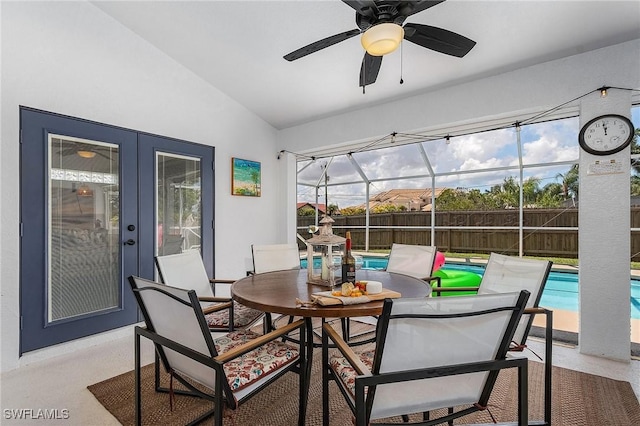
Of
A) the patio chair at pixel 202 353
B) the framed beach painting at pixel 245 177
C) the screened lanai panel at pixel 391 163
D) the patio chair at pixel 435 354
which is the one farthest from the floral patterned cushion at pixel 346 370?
the screened lanai panel at pixel 391 163

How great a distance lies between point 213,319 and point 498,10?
318 centimetres

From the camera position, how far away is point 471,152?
5027 millimetres

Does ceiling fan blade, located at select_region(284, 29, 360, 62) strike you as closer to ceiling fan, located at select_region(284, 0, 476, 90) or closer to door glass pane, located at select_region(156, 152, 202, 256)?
ceiling fan, located at select_region(284, 0, 476, 90)

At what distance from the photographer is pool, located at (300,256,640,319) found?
15.9 ft

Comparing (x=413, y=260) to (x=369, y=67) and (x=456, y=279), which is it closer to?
(x=369, y=67)

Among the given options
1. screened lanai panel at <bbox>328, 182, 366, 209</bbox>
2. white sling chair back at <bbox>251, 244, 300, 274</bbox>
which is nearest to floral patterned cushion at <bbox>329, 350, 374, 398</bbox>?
white sling chair back at <bbox>251, 244, 300, 274</bbox>

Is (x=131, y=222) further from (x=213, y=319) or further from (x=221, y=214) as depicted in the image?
(x=213, y=319)

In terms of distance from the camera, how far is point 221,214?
4.21 meters

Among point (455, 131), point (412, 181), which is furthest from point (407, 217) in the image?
point (455, 131)

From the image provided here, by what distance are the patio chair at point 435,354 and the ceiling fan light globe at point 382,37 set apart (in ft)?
4.83

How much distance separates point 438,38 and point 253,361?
2.21m

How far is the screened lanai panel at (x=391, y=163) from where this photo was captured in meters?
5.20

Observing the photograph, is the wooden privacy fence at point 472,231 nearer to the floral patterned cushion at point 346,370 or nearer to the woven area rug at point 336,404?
the woven area rug at point 336,404

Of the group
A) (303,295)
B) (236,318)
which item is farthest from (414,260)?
(236,318)
